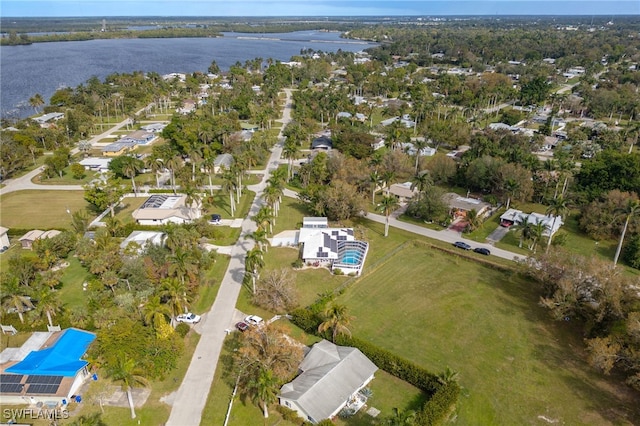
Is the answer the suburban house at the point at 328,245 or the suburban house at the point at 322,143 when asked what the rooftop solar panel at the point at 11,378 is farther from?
the suburban house at the point at 322,143

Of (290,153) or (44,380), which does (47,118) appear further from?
(44,380)

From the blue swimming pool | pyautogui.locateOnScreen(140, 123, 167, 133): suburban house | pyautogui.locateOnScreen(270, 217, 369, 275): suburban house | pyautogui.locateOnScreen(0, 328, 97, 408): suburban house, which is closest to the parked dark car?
pyautogui.locateOnScreen(270, 217, 369, 275): suburban house

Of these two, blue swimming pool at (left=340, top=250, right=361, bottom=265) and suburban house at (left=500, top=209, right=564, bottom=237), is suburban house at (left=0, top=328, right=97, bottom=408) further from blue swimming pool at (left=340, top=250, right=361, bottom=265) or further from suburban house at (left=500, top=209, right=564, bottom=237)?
suburban house at (left=500, top=209, right=564, bottom=237)

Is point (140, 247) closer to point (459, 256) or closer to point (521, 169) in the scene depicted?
point (459, 256)

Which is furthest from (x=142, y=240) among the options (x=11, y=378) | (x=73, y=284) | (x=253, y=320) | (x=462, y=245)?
(x=462, y=245)

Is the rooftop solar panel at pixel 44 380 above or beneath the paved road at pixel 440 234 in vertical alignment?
above

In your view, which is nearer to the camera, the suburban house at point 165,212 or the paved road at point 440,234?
the paved road at point 440,234

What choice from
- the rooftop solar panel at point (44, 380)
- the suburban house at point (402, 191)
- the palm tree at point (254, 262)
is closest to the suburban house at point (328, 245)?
the palm tree at point (254, 262)
